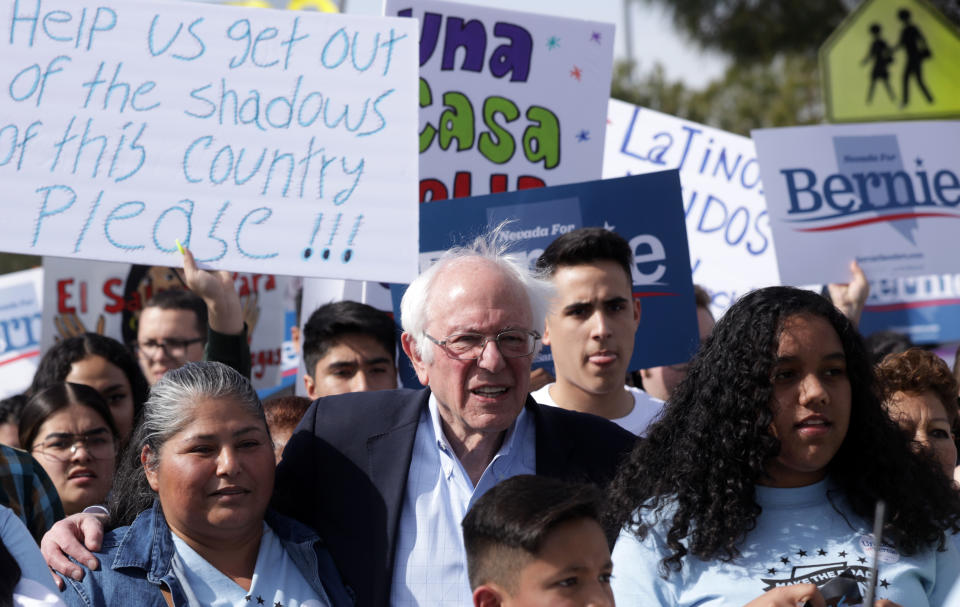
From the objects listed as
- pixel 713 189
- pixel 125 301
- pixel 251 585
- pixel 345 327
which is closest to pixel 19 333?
pixel 125 301

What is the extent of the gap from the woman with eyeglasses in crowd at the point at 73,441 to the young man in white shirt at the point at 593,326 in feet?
5.42

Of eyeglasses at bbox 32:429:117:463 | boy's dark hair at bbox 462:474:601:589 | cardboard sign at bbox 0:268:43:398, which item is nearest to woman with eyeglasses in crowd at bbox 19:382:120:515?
eyeglasses at bbox 32:429:117:463

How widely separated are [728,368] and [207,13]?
7.64 feet

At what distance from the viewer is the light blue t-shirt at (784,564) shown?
9.00 feet

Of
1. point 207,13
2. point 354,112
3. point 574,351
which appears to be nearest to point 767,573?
point 574,351

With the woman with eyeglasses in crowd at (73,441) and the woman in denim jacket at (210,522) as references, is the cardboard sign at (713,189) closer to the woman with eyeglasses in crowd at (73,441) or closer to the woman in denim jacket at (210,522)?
the woman with eyeglasses in crowd at (73,441)

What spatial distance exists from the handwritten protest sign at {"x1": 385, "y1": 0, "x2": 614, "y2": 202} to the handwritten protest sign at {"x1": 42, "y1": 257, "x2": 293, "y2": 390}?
7.27 feet

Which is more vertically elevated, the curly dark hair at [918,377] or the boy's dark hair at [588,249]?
the boy's dark hair at [588,249]

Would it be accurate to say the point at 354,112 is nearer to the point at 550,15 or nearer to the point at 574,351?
the point at 574,351

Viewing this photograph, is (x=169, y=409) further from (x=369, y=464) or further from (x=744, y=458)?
(x=744, y=458)

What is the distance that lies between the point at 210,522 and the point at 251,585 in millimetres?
186

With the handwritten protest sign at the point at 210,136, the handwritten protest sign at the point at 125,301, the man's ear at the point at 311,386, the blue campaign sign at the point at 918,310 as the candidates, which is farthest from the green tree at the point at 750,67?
the handwritten protest sign at the point at 210,136

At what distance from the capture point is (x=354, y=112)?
4219mm

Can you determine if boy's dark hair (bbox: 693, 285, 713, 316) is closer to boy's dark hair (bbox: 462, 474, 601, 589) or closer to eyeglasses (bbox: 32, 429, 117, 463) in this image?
eyeglasses (bbox: 32, 429, 117, 463)
